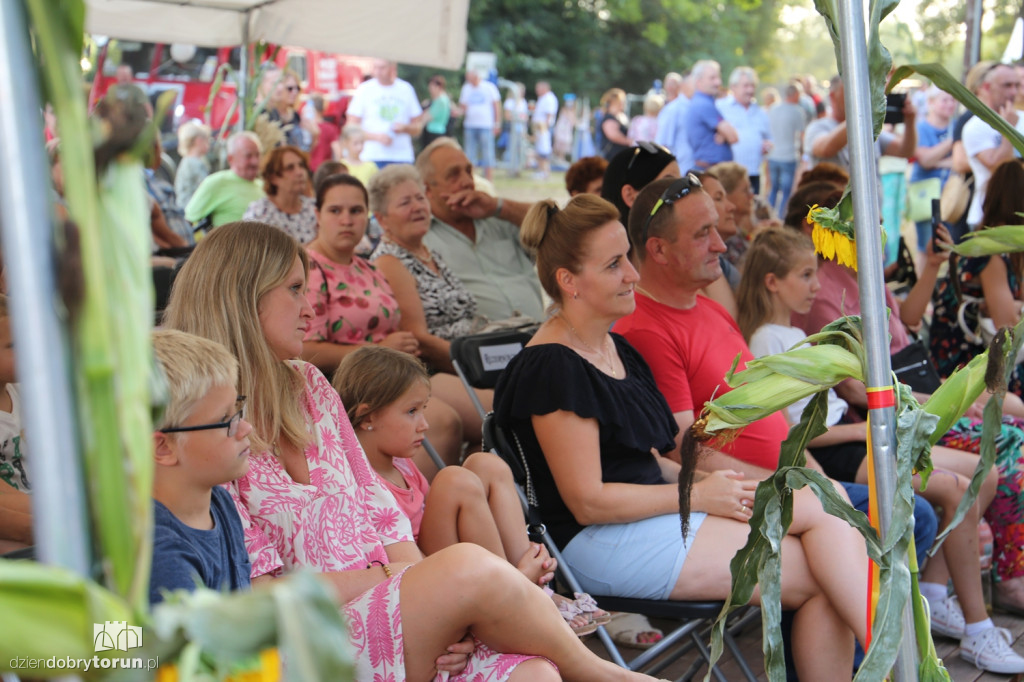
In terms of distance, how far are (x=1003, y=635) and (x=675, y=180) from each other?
172 cm

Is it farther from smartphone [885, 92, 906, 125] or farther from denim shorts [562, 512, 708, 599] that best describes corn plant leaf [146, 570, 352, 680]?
smartphone [885, 92, 906, 125]

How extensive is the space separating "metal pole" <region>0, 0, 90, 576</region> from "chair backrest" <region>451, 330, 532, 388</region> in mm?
2467

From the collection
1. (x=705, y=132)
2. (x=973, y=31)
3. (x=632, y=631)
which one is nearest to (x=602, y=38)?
(x=705, y=132)

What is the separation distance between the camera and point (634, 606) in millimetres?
2377

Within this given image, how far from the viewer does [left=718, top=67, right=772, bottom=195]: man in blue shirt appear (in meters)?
10.3

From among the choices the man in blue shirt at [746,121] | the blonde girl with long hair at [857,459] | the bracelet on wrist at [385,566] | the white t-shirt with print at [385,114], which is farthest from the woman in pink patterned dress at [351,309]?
the man in blue shirt at [746,121]

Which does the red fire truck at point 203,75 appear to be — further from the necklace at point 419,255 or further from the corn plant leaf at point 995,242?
Result: the corn plant leaf at point 995,242

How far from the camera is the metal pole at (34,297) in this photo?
73cm

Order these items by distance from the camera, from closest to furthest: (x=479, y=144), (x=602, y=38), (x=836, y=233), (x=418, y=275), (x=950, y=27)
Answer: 1. (x=836, y=233)
2. (x=418, y=275)
3. (x=479, y=144)
4. (x=602, y=38)
5. (x=950, y=27)

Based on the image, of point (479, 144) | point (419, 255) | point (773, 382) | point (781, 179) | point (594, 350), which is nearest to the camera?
point (773, 382)

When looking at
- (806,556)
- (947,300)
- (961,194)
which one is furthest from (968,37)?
(806,556)

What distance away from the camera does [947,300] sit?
12.9 ft

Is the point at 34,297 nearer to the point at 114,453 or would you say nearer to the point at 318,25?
the point at 114,453

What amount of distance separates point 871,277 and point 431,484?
4.39 feet
